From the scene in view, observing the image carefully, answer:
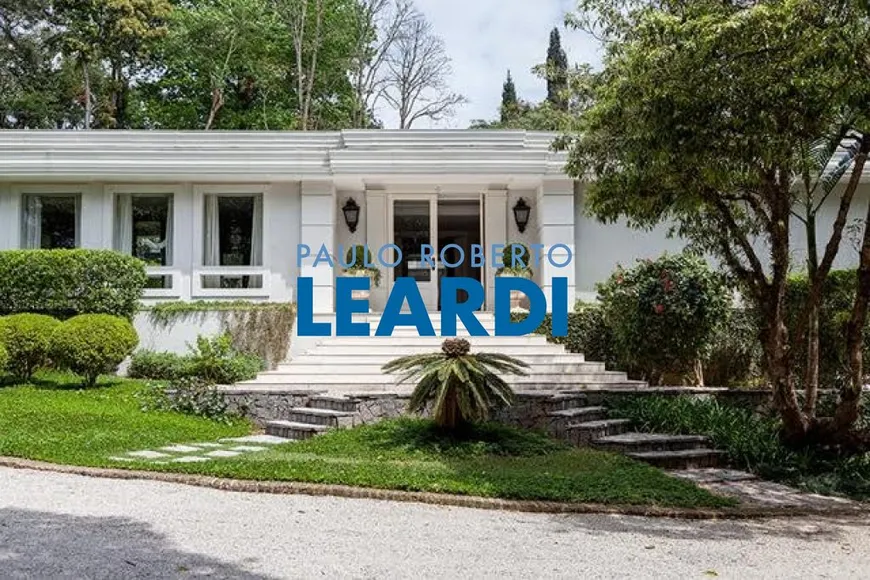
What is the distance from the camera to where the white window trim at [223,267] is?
14.2 m

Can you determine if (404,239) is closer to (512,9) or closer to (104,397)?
(512,9)

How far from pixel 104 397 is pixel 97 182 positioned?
536 cm

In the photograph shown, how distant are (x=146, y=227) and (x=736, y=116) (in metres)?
11.2

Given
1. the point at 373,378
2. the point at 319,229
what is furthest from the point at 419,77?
the point at 373,378

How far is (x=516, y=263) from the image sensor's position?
14289mm

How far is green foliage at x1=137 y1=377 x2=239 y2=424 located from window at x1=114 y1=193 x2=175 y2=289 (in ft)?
14.5

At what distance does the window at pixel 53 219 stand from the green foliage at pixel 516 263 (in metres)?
7.94

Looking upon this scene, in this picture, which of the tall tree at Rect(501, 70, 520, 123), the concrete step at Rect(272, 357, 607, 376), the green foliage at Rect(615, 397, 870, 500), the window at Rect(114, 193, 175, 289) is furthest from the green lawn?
the tall tree at Rect(501, 70, 520, 123)

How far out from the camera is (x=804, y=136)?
23.0ft

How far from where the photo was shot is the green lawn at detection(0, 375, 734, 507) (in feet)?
21.5

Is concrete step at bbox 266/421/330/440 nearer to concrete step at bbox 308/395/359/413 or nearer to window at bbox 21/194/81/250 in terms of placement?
concrete step at bbox 308/395/359/413

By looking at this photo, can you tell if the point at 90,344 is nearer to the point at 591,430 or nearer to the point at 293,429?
the point at 293,429

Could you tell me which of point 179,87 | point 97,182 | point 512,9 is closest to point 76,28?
point 179,87

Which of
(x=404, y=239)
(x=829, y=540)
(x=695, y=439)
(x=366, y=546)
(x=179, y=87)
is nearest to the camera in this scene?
(x=366, y=546)
